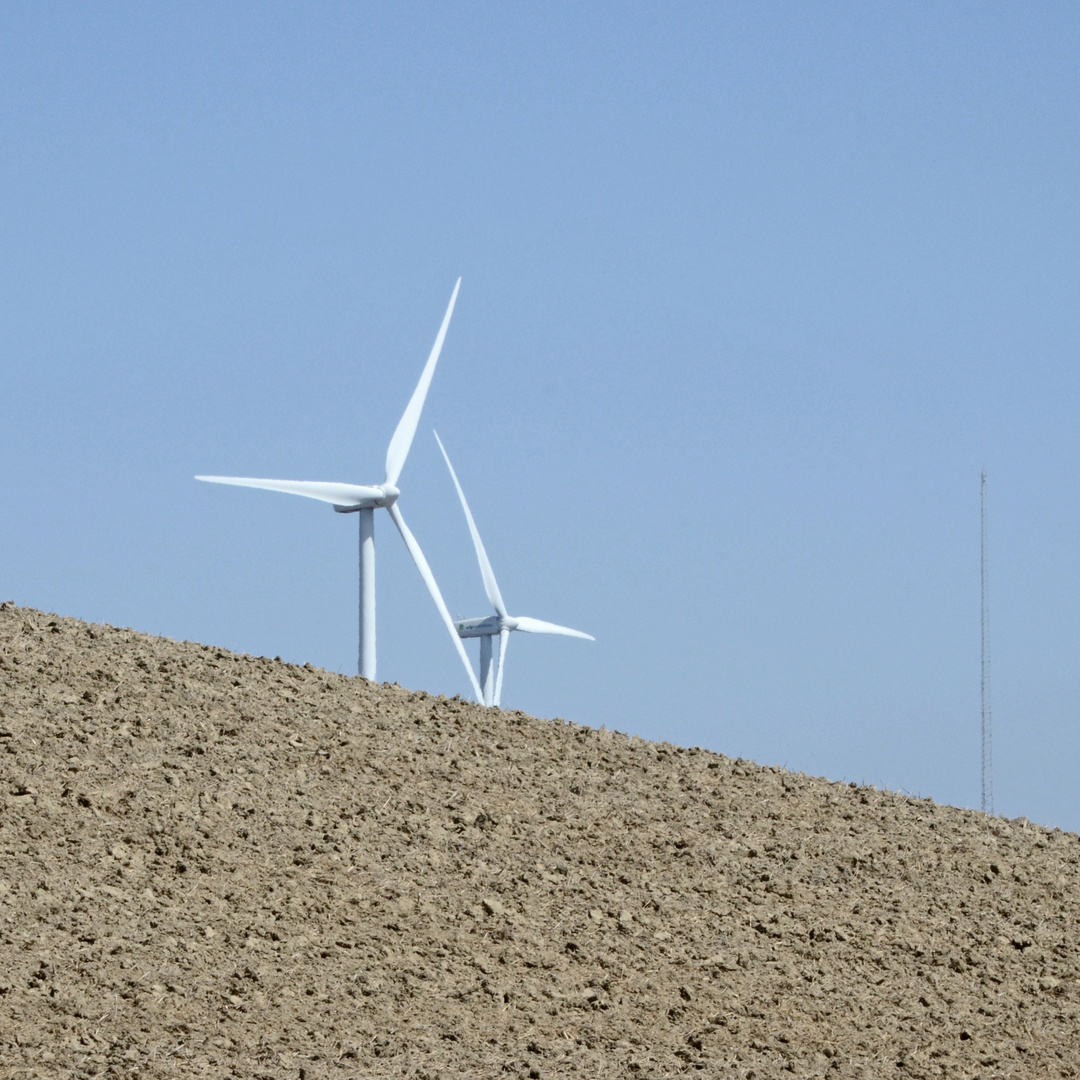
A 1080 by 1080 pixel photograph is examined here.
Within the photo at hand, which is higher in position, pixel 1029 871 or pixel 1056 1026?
pixel 1029 871

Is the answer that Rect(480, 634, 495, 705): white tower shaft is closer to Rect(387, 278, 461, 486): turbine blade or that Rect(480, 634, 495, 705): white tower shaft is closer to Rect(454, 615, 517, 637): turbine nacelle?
Rect(454, 615, 517, 637): turbine nacelle

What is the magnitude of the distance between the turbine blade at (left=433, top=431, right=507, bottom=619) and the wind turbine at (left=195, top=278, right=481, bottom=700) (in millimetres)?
4319

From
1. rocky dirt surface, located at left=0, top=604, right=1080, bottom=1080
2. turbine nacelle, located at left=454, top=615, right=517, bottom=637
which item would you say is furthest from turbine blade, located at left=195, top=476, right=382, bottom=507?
turbine nacelle, located at left=454, top=615, right=517, bottom=637

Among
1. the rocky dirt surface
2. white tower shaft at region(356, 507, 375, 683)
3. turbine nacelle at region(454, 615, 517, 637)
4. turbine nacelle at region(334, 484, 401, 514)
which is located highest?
turbine nacelle at region(454, 615, 517, 637)

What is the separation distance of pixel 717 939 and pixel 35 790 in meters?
6.46

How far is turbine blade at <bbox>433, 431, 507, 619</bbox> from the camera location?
31.5 m

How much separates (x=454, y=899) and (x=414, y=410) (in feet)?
48.6

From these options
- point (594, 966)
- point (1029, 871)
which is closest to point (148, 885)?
point (594, 966)

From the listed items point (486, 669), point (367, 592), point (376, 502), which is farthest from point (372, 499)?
point (486, 669)

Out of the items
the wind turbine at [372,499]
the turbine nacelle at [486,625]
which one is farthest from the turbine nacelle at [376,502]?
the turbine nacelle at [486,625]

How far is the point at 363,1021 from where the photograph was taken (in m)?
11.9

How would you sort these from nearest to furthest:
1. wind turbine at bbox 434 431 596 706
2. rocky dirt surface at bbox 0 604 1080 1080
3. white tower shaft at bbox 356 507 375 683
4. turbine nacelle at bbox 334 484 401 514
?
rocky dirt surface at bbox 0 604 1080 1080, white tower shaft at bbox 356 507 375 683, turbine nacelle at bbox 334 484 401 514, wind turbine at bbox 434 431 596 706

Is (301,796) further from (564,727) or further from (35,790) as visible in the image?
(564,727)

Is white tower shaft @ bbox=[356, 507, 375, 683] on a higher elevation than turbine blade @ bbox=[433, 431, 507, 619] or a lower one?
lower
